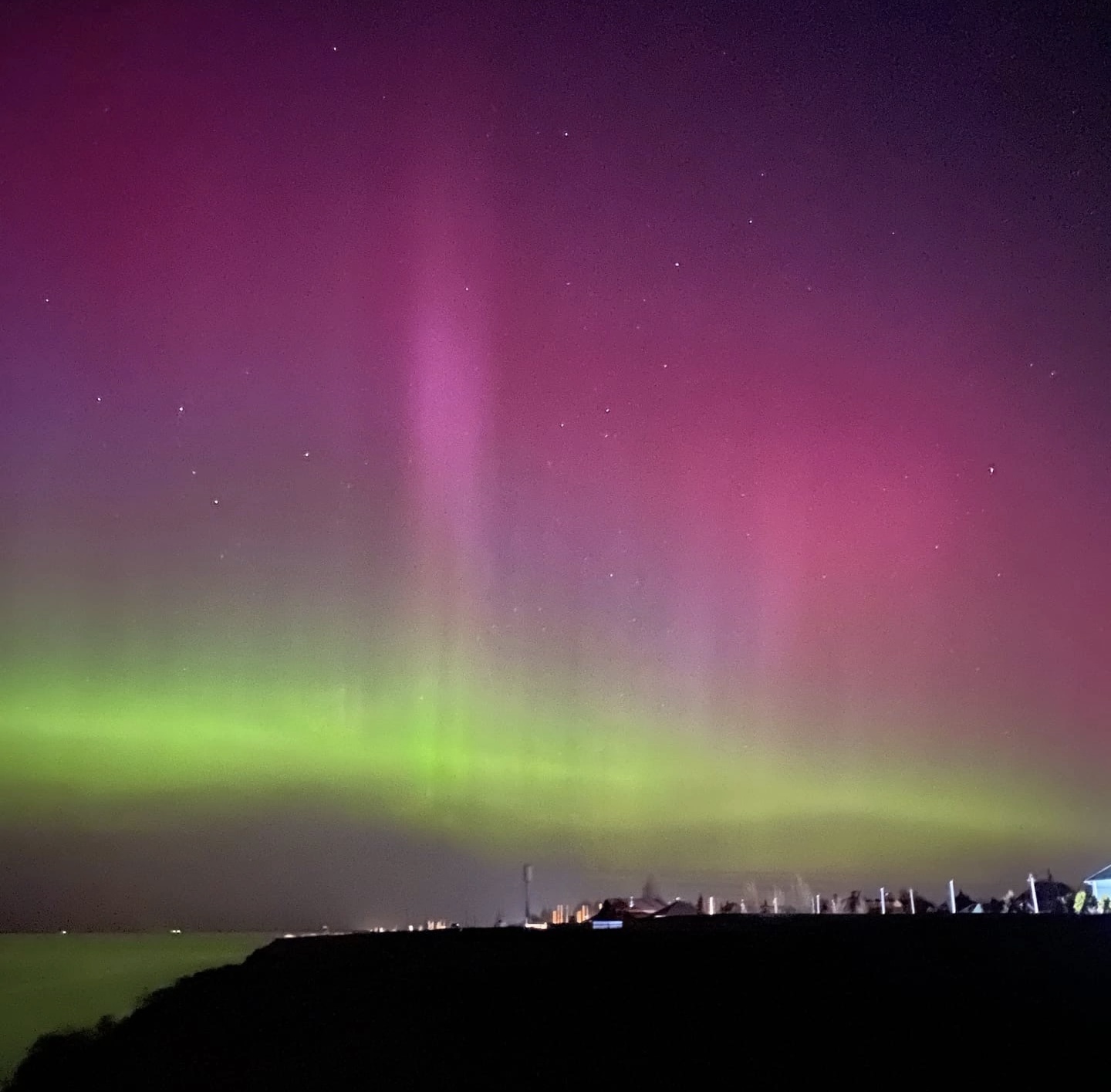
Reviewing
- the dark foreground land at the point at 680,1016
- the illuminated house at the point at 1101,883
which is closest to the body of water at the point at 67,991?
the dark foreground land at the point at 680,1016

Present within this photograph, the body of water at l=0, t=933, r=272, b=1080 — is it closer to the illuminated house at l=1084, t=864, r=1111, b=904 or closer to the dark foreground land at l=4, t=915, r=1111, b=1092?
the dark foreground land at l=4, t=915, r=1111, b=1092

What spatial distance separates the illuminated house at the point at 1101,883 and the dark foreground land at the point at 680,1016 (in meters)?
25.1

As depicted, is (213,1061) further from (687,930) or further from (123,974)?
(123,974)

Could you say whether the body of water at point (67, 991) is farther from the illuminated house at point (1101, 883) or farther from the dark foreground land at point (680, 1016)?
the illuminated house at point (1101, 883)

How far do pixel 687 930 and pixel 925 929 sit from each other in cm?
696

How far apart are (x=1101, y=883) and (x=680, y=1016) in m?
39.6

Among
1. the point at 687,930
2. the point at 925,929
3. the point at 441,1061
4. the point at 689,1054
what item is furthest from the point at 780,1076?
the point at 687,930

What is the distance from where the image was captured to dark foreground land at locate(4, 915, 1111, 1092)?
13469 millimetres

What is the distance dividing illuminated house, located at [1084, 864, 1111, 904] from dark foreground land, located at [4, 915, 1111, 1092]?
25112mm

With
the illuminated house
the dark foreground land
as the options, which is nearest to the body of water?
the dark foreground land

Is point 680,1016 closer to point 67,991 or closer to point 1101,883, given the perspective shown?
point 1101,883

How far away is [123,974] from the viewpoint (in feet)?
265

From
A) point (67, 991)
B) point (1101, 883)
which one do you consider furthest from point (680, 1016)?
point (67, 991)

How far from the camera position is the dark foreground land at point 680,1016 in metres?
13.5
